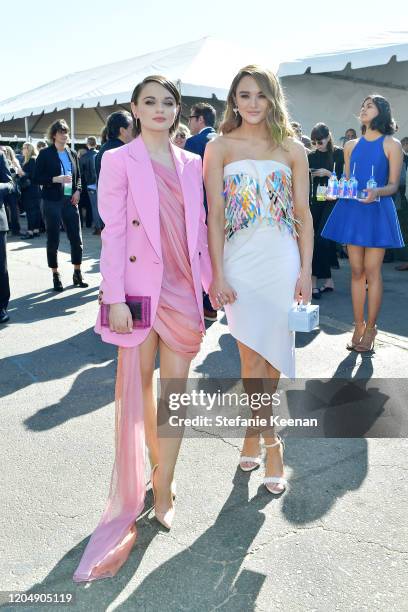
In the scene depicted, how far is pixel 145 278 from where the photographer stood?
2439mm

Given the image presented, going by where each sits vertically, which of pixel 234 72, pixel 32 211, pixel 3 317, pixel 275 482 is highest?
pixel 234 72

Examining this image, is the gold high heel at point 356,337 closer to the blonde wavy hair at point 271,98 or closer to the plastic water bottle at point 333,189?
the plastic water bottle at point 333,189

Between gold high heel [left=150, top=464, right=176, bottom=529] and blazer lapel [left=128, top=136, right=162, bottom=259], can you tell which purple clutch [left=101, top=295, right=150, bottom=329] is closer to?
blazer lapel [left=128, top=136, right=162, bottom=259]

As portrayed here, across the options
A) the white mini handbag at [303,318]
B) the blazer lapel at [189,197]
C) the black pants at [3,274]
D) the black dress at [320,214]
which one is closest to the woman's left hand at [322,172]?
the black dress at [320,214]

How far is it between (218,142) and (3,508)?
1.95 meters

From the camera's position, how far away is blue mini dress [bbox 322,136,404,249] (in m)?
4.73

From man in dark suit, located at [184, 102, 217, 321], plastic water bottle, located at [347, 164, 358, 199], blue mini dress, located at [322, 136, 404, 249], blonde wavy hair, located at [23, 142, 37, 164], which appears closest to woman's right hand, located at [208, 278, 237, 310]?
blue mini dress, located at [322, 136, 404, 249]

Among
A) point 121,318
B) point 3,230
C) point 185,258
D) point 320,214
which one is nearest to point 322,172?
point 320,214

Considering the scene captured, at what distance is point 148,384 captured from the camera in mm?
2658

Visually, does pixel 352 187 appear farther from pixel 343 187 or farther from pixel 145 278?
pixel 145 278

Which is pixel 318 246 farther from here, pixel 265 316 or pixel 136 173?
pixel 136 173

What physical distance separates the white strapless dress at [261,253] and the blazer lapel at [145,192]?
472 mm

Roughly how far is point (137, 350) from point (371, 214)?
2984 mm

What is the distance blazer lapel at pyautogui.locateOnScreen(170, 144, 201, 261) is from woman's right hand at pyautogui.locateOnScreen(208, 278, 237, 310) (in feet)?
0.88
